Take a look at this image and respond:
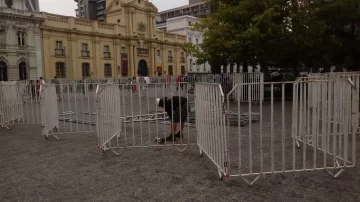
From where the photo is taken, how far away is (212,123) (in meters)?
4.63

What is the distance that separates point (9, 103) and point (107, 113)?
18.0 ft

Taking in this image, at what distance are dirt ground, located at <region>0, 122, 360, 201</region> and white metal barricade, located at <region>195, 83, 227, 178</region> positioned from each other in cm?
29

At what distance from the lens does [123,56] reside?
50.6 meters

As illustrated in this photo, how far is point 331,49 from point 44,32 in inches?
1364

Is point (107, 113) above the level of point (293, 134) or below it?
above

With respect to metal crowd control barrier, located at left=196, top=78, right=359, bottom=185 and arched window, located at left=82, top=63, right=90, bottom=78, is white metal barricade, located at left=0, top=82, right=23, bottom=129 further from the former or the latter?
arched window, located at left=82, top=63, right=90, bottom=78

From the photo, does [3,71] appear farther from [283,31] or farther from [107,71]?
[283,31]

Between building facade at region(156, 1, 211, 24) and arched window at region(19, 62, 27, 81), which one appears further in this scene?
building facade at region(156, 1, 211, 24)

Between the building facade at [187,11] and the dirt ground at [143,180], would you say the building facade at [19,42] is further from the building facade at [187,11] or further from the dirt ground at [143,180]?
the building facade at [187,11]

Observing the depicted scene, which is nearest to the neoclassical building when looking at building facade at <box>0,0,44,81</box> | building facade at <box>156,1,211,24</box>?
building facade at <box>0,0,44,81</box>

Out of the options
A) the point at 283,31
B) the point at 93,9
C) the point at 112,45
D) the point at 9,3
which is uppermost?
the point at 93,9

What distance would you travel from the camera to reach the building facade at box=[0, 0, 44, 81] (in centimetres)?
3484

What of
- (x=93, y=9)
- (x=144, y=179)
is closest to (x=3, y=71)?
(x=144, y=179)

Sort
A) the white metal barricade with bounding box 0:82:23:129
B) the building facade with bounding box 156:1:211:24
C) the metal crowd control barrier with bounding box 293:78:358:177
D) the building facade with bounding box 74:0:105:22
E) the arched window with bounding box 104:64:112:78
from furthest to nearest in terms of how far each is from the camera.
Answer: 1. the building facade with bounding box 74:0:105:22
2. the building facade with bounding box 156:1:211:24
3. the arched window with bounding box 104:64:112:78
4. the white metal barricade with bounding box 0:82:23:129
5. the metal crowd control barrier with bounding box 293:78:358:177
